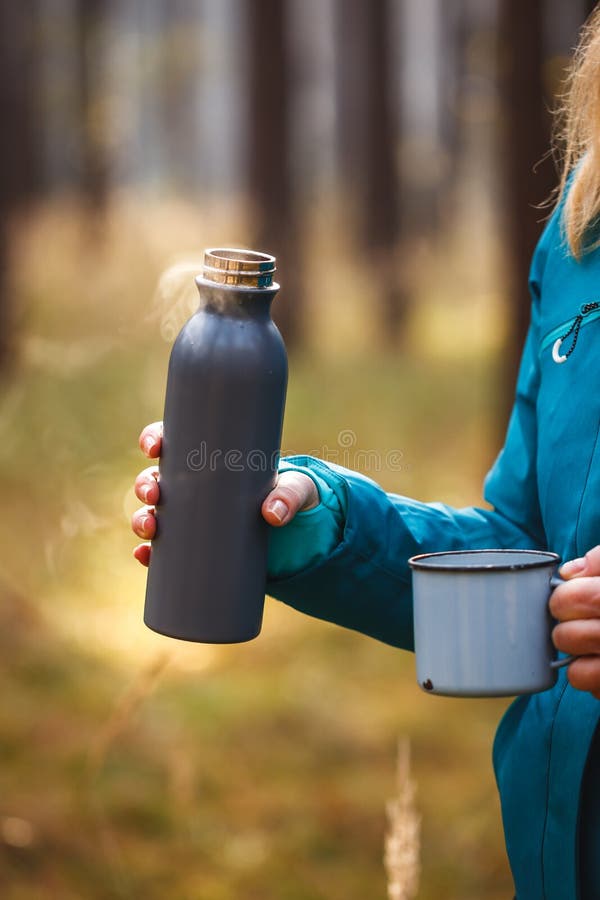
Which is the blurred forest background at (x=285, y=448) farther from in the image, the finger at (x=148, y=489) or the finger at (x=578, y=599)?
the finger at (x=578, y=599)

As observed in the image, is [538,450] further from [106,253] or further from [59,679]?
[106,253]

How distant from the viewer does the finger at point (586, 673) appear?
4.41 feet

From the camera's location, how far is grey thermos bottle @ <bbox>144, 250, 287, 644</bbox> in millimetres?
1506

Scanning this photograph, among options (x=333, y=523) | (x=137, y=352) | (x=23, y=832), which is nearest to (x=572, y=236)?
(x=333, y=523)

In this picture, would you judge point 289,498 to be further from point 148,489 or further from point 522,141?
point 522,141

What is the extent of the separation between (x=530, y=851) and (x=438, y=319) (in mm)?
13652

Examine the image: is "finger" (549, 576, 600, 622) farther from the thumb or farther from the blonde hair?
the blonde hair

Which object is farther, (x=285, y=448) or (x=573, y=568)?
(x=285, y=448)

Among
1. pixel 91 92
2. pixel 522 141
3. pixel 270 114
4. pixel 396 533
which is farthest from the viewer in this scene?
pixel 91 92

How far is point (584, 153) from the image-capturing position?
1.79 m

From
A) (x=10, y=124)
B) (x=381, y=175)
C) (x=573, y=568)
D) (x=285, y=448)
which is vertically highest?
(x=10, y=124)

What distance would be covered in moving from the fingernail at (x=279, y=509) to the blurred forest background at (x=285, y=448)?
1.17 m

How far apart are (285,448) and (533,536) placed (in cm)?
586

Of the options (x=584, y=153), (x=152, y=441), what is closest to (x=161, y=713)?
(x=152, y=441)
